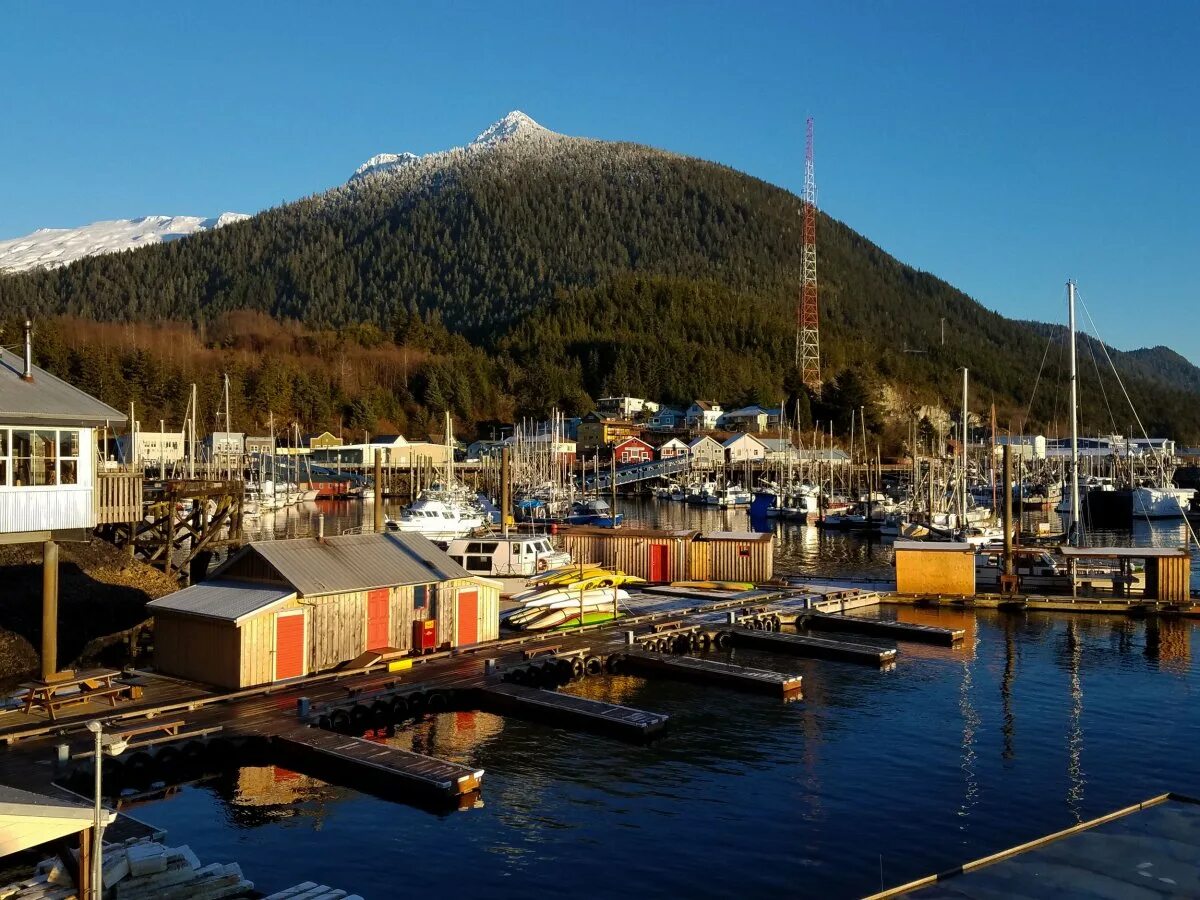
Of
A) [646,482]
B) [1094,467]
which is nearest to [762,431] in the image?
[646,482]

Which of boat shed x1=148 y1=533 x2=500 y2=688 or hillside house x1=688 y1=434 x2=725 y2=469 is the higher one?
hillside house x1=688 y1=434 x2=725 y2=469

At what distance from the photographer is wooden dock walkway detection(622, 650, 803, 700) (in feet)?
92.1

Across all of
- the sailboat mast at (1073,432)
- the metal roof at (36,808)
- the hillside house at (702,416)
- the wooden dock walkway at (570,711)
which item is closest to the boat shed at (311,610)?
the wooden dock walkway at (570,711)

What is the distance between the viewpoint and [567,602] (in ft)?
119

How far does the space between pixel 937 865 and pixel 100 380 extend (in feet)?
490

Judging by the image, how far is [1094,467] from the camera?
495 ft

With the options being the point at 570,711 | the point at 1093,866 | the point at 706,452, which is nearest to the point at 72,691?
the point at 570,711

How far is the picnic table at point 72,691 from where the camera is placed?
2194cm

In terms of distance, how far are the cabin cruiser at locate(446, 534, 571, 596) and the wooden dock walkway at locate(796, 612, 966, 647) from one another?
12.5m

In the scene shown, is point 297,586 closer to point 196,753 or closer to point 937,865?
point 196,753

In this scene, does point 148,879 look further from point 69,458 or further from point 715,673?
point 715,673

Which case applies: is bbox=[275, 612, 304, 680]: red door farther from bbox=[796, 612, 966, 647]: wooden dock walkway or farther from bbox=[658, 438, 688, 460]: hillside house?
bbox=[658, 438, 688, 460]: hillside house

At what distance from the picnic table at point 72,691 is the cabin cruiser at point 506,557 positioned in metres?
22.4

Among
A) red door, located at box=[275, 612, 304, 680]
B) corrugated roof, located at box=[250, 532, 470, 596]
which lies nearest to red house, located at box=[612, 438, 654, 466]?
corrugated roof, located at box=[250, 532, 470, 596]
